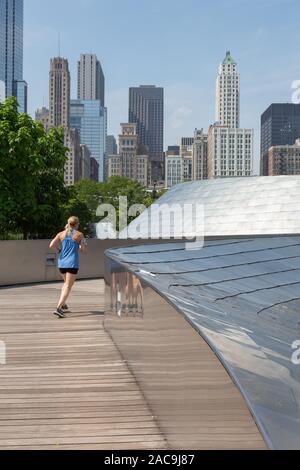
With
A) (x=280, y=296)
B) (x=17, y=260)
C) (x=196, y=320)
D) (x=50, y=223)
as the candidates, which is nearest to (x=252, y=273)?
(x=280, y=296)

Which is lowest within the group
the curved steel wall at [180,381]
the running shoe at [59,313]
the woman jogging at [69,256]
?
the running shoe at [59,313]

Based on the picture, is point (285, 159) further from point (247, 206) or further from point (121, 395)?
point (121, 395)

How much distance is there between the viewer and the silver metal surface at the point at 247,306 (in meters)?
2.91

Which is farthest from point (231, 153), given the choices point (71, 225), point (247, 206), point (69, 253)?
point (69, 253)

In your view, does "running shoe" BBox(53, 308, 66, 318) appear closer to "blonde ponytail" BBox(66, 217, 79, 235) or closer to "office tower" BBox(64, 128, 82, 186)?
"blonde ponytail" BBox(66, 217, 79, 235)

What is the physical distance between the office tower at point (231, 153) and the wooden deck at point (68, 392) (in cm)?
18614

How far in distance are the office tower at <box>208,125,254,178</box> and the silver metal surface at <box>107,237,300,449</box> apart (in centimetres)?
18582

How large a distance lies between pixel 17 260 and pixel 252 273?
23.7 ft

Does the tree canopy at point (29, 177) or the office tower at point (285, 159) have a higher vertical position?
the office tower at point (285, 159)

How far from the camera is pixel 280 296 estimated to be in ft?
17.8

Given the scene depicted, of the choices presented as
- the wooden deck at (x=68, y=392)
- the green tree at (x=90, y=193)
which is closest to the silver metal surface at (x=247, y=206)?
the wooden deck at (x=68, y=392)

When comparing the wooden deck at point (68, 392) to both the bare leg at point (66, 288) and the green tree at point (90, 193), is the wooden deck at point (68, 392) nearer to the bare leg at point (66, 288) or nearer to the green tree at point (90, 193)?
the bare leg at point (66, 288)

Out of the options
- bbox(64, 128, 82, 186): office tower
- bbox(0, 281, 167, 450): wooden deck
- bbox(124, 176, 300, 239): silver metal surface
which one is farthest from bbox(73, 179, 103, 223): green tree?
bbox(64, 128, 82, 186): office tower
